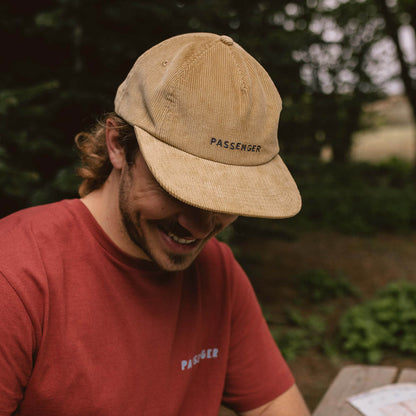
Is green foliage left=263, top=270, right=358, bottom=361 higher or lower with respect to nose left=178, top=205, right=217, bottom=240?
lower

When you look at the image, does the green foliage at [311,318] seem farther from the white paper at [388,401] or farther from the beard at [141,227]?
Result: the beard at [141,227]

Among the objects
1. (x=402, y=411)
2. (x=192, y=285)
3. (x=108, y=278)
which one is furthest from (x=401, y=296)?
(x=108, y=278)

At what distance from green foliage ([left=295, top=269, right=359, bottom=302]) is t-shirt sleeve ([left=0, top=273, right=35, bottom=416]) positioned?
498 cm

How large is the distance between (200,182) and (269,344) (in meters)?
0.76

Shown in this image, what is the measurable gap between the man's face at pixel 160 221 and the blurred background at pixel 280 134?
3.78 ft

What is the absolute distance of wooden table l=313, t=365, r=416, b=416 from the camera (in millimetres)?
1742

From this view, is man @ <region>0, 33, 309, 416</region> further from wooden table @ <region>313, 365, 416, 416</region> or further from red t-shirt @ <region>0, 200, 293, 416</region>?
wooden table @ <region>313, 365, 416, 416</region>

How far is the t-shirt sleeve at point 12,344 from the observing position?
112 cm

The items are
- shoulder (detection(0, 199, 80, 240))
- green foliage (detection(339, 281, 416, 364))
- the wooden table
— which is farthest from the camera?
green foliage (detection(339, 281, 416, 364))

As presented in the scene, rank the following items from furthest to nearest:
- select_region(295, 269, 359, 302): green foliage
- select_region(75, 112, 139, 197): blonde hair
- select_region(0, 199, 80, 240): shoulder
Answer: select_region(295, 269, 359, 302): green foliage, select_region(75, 112, 139, 197): blonde hair, select_region(0, 199, 80, 240): shoulder

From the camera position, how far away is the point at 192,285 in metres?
1.58

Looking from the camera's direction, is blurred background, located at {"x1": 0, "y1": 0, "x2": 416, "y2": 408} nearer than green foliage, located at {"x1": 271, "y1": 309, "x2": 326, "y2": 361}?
Yes

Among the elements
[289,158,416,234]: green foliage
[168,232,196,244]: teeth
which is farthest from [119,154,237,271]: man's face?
[289,158,416,234]: green foliage

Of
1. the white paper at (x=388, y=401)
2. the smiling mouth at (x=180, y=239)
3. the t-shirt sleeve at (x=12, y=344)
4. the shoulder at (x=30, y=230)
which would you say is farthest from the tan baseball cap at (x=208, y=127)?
the white paper at (x=388, y=401)
